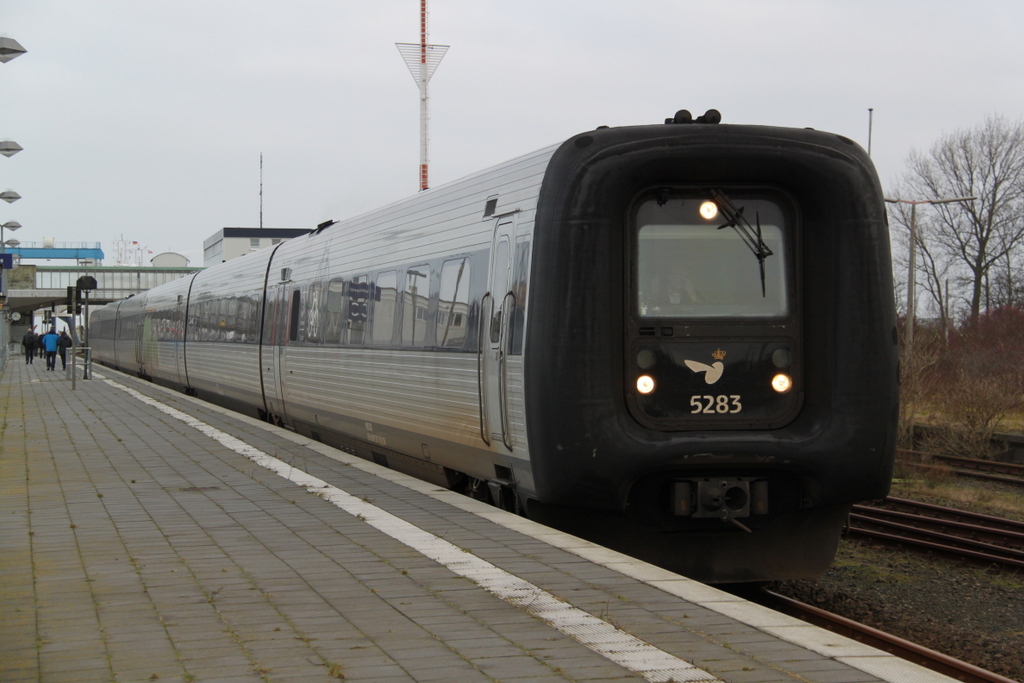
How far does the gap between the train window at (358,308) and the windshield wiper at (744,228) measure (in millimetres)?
5631

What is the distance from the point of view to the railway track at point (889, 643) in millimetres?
6781

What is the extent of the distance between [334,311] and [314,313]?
1135 millimetres

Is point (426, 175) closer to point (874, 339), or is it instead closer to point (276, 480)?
point (276, 480)

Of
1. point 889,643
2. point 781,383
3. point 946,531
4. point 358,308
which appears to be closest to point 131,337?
point 358,308

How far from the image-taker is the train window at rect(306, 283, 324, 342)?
1476 cm

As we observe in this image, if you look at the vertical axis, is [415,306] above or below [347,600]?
above

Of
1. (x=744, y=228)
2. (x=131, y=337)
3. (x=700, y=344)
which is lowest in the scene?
(x=131, y=337)

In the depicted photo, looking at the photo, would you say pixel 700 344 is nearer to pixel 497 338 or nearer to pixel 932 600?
pixel 497 338

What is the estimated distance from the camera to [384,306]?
11984mm

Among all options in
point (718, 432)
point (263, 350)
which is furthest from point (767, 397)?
point (263, 350)

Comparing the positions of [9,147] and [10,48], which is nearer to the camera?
[10,48]

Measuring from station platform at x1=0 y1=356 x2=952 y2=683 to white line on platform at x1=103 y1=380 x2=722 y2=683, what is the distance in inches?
0.6

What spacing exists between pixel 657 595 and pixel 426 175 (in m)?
36.5

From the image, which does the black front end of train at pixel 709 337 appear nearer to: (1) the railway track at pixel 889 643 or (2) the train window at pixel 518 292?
(2) the train window at pixel 518 292
